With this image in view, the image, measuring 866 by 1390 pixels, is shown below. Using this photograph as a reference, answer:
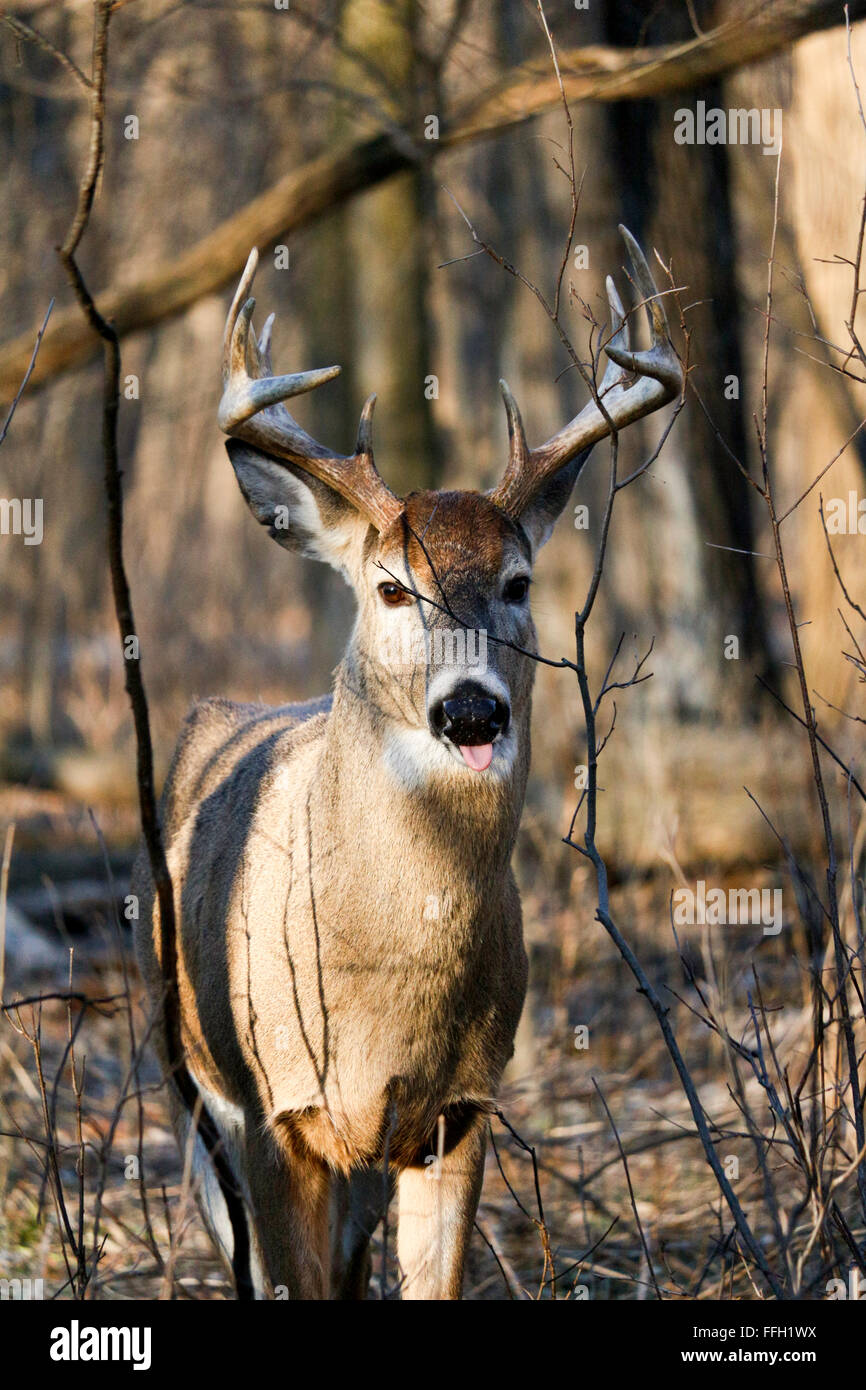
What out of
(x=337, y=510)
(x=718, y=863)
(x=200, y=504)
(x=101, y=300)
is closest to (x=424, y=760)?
(x=337, y=510)

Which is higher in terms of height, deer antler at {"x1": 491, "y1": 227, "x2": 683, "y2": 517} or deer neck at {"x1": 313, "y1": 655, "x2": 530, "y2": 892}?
deer antler at {"x1": 491, "y1": 227, "x2": 683, "y2": 517}

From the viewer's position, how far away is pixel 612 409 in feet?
16.4

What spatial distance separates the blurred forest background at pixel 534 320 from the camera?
24.6 ft

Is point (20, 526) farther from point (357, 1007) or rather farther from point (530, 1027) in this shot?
point (357, 1007)

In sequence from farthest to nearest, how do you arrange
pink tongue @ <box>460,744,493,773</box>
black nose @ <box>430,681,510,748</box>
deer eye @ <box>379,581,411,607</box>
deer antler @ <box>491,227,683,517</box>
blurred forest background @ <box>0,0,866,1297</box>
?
blurred forest background @ <box>0,0,866,1297</box> < deer antler @ <box>491,227,683,517</box> < deer eye @ <box>379,581,411,607</box> < pink tongue @ <box>460,744,493,773</box> < black nose @ <box>430,681,510,748</box>

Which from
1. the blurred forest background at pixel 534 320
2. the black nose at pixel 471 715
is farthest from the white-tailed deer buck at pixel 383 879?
the blurred forest background at pixel 534 320

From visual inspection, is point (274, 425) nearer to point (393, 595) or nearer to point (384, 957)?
point (393, 595)

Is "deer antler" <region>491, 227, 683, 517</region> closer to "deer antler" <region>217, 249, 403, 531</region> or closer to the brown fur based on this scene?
the brown fur

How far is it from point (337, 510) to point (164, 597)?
51.0ft

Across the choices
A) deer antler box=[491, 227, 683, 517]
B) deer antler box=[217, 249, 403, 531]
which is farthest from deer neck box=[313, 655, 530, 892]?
deer antler box=[491, 227, 683, 517]

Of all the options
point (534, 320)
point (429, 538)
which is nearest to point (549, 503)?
point (429, 538)

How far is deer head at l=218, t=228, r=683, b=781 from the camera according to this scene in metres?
4.31

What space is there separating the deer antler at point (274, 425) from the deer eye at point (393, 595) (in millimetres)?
211

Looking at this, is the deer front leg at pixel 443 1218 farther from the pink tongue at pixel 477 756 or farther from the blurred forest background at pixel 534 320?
the pink tongue at pixel 477 756
